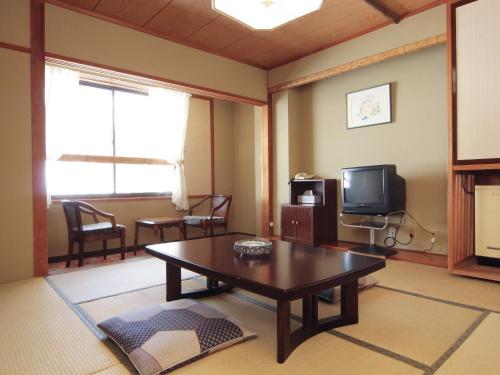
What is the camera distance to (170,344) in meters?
1.54

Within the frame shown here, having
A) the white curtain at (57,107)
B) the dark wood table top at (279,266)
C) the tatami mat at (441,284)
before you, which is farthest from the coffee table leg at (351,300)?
the white curtain at (57,107)

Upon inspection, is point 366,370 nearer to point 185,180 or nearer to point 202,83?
point 202,83

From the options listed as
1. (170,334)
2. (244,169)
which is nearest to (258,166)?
(244,169)

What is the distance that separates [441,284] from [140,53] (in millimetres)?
3657

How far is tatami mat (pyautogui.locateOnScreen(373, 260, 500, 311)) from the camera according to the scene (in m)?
2.22

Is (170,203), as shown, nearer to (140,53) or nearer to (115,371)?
(140,53)

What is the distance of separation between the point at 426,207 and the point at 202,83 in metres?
3.01

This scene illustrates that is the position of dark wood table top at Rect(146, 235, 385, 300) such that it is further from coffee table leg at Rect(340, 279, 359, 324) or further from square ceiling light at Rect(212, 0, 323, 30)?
square ceiling light at Rect(212, 0, 323, 30)

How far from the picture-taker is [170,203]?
5.00 m

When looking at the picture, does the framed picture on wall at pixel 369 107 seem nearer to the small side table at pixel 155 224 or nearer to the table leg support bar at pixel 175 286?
the small side table at pixel 155 224

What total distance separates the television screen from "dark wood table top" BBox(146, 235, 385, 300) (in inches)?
61.6

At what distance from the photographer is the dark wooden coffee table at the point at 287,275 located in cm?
149

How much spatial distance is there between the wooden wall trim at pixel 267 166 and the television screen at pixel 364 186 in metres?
1.34

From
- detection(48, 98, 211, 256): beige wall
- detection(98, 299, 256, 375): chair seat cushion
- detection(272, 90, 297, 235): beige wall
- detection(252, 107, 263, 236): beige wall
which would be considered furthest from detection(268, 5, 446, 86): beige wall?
detection(98, 299, 256, 375): chair seat cushion
